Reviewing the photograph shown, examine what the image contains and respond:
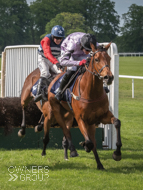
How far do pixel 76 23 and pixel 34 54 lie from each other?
7456 cm

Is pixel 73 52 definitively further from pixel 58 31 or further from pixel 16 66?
pixel 16 66

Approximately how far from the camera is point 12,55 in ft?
30.6

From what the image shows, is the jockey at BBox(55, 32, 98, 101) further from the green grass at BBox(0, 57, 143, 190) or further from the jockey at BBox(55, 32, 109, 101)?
the green grass at BBox(0, 57, 143, 190)

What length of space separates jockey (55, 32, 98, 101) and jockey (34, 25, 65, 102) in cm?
71

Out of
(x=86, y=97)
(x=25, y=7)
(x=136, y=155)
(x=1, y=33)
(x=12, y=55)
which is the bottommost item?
(x=136, y=155)

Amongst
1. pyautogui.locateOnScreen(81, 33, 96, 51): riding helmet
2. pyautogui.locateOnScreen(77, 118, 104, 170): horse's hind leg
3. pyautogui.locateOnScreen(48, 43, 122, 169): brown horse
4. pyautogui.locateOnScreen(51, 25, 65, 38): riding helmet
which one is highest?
pyautogui.locateOnScreen(51, 25, 65, 38): riding helmet

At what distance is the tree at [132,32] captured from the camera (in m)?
79.4

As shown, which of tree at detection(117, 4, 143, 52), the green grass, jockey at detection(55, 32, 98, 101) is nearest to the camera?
the green grass

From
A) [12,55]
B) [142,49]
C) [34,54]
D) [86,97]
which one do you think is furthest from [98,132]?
[142,49]

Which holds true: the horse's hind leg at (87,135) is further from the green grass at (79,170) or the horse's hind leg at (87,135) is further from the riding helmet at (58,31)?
the riding helmet at (58,31)

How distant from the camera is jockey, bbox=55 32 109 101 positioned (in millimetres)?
5484

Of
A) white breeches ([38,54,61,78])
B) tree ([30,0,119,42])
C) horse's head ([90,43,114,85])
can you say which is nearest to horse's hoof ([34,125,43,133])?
white breeches ([38,54,61,78])

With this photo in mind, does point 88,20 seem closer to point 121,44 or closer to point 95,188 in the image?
point 121,44

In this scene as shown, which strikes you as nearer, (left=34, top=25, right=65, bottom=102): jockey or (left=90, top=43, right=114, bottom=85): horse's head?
(left=90, top=43, right=114, bottom=85): horse's head
